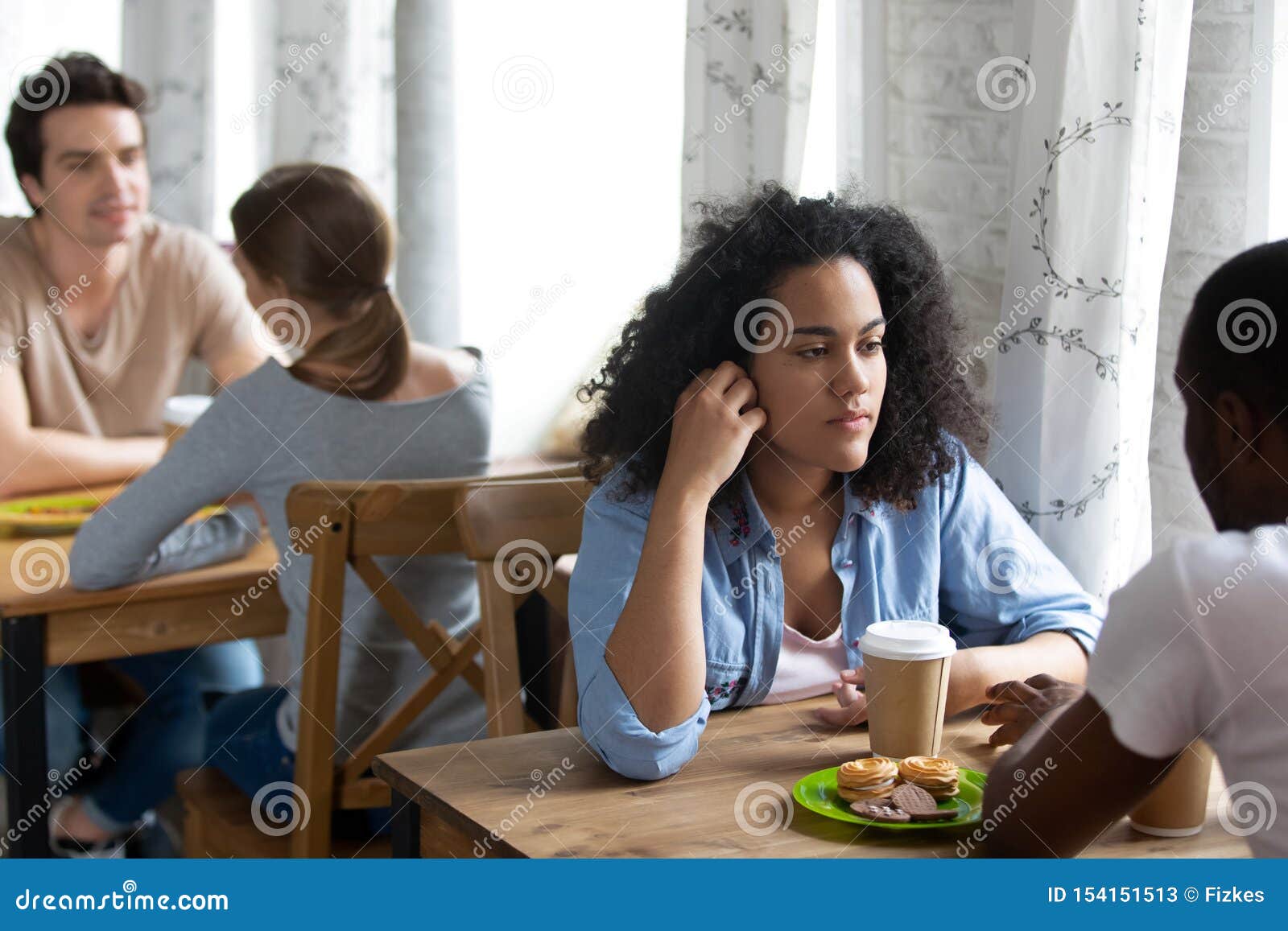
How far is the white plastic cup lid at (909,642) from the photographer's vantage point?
1272 millimetres

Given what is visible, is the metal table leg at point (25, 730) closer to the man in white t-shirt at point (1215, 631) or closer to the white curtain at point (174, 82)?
the man in white t-shirt at point (1215, 631)

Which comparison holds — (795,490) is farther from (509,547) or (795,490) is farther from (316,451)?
(316,451)

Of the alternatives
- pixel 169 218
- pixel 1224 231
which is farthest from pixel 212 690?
pixel 1224 231

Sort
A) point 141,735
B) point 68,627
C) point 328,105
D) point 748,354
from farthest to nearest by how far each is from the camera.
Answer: point 328,105, point 141,735, point 68,627, point 748,354

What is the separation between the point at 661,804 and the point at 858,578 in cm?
46

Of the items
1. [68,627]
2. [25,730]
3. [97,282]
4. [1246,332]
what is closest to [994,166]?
[1246,332]

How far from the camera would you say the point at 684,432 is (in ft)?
4.86

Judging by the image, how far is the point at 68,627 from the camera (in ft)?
6.42

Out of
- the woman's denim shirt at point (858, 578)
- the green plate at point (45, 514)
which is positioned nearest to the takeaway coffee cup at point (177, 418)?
the green plate at point (45, 514)

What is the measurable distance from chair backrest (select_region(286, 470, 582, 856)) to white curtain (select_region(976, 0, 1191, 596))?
0.68 metres

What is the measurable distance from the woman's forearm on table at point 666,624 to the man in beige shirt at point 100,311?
54.9 inches
